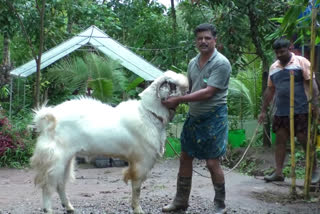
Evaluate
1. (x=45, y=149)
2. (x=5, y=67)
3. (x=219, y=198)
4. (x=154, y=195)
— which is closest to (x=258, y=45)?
(x=154, y=195)

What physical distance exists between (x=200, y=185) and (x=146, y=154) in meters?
2.56

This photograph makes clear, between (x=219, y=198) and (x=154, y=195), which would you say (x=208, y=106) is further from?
(x=154, y=195)

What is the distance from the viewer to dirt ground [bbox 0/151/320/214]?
228 inches

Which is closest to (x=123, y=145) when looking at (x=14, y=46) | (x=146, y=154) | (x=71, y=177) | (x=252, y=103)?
(x=146, y=154)

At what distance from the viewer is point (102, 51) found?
1218cm

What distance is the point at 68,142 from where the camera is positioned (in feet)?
16.5

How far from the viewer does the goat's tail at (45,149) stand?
493cm

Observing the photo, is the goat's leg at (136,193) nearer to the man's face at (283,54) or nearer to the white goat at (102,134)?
the white goat at (102,134)

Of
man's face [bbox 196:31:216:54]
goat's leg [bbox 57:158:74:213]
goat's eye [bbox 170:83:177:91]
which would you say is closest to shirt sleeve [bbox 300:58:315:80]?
man's face [bbox 196:31:216:54]

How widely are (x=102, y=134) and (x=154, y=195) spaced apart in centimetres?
184

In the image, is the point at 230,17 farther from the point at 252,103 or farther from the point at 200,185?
the point at 200,185

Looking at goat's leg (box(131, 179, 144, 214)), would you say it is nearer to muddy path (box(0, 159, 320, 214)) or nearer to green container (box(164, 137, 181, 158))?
muddy path (box(0, 159, 320, 214))

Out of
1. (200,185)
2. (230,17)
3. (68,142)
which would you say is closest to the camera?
(68,142)

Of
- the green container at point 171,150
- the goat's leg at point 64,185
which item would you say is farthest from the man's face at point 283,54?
the green container at point 171,150
